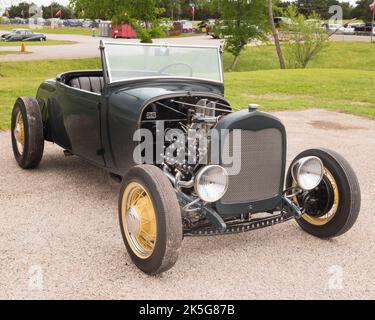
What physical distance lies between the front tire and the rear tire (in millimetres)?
2528

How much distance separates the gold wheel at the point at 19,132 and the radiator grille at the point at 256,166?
335cm

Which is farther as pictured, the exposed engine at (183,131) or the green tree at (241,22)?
the green tree at (241,22)

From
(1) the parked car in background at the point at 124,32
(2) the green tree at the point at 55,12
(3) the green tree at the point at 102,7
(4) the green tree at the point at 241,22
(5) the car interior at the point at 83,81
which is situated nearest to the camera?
(5) the car interior at the point at 83,81

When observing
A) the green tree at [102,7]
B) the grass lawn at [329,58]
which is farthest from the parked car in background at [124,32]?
the green tree at [102,7]

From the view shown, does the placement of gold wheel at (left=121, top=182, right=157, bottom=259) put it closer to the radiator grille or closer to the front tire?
the front tire

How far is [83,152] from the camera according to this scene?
5387mm

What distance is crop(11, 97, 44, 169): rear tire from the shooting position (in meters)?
5.84

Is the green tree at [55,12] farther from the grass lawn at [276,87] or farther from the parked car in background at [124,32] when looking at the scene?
the grass lawn at [276,87]

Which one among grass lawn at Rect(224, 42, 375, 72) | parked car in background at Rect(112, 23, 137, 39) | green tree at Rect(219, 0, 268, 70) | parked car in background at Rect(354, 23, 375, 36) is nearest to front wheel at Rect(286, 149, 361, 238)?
green tree at Rect(219, 0, 268, 70)

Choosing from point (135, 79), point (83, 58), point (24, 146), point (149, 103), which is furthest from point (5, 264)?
point (83, 58)

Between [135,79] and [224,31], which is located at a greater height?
[224,31]

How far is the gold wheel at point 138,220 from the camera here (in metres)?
3.55
